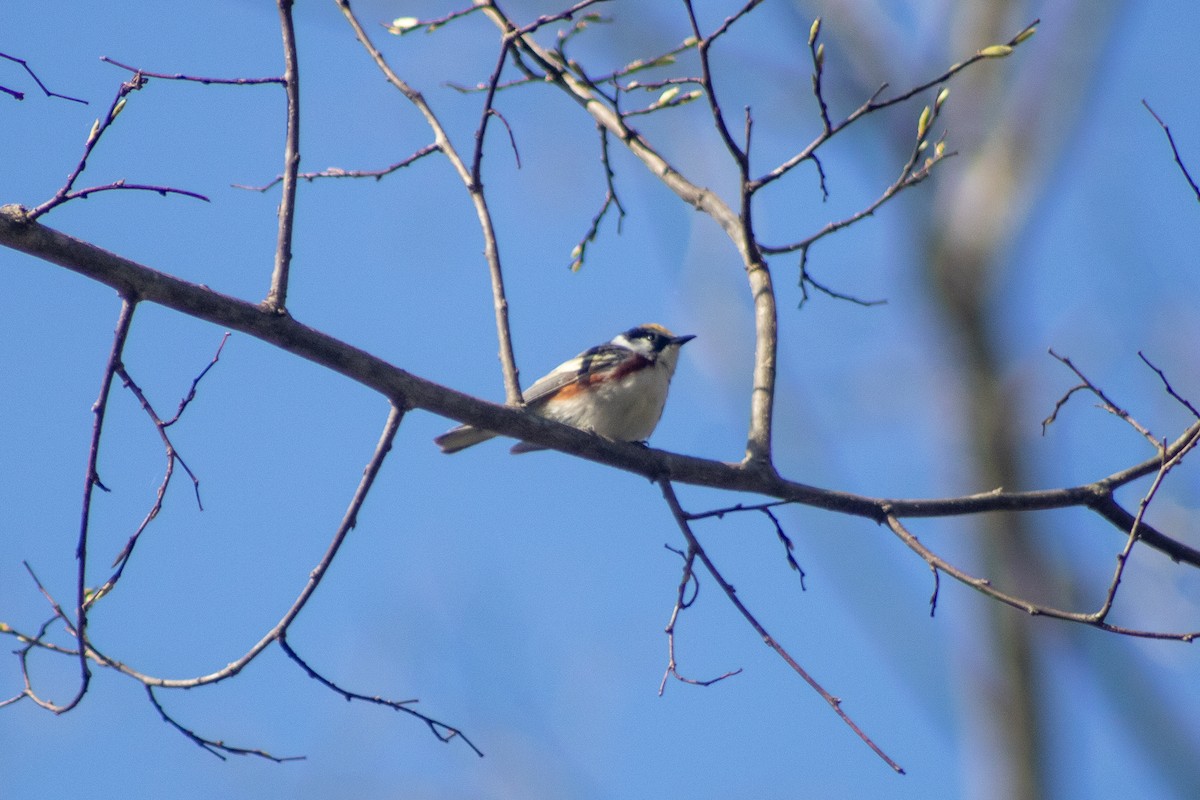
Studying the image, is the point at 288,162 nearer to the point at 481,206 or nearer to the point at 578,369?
the point at 481,206

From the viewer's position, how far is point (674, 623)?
3.58 meters

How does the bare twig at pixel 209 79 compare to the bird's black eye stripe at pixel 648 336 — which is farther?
the bird's black eye stripe at pixel 648 336

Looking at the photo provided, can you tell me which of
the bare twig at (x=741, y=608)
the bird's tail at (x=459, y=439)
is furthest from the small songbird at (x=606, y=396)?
the bare twig at (x=741, y=608)

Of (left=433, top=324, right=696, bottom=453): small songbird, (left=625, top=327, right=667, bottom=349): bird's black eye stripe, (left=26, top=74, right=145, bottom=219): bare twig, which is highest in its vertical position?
(left=625, top=327, right=667, bottom=349): bird's black eye stripe

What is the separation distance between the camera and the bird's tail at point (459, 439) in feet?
19.1

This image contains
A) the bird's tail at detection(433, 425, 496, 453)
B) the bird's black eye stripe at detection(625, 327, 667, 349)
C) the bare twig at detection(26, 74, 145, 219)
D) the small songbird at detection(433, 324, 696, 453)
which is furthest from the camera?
the bird's black eye stripe at detection(625, 327, 667, 349)

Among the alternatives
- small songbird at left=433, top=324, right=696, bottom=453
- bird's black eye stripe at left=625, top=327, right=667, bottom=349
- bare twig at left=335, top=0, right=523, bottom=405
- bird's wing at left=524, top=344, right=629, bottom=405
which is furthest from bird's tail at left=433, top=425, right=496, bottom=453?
bare twig at left=335, top=0, right=523, bottom=405

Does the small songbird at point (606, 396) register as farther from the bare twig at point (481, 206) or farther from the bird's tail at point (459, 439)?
→ the bare twig at point (481, 206)

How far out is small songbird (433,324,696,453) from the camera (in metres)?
5.69

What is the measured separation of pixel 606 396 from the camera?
569 cm

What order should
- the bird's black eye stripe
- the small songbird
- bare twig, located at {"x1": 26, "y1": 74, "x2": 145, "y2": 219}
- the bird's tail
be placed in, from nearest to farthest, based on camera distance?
bare twig, located at {"x1": 26, "y1": 74, "x2": 145, "y2": 219} → the small songbird → the bird's tail → the bird's black eye stripe

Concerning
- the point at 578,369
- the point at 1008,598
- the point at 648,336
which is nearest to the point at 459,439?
the point at 578,369

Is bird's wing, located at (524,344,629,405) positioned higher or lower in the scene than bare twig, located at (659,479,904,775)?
higher

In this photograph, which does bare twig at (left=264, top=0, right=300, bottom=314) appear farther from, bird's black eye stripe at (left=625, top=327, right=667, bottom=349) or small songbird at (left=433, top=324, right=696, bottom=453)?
bird's black eye stripe at (left=625, top=327, right=667, bottom=349)
